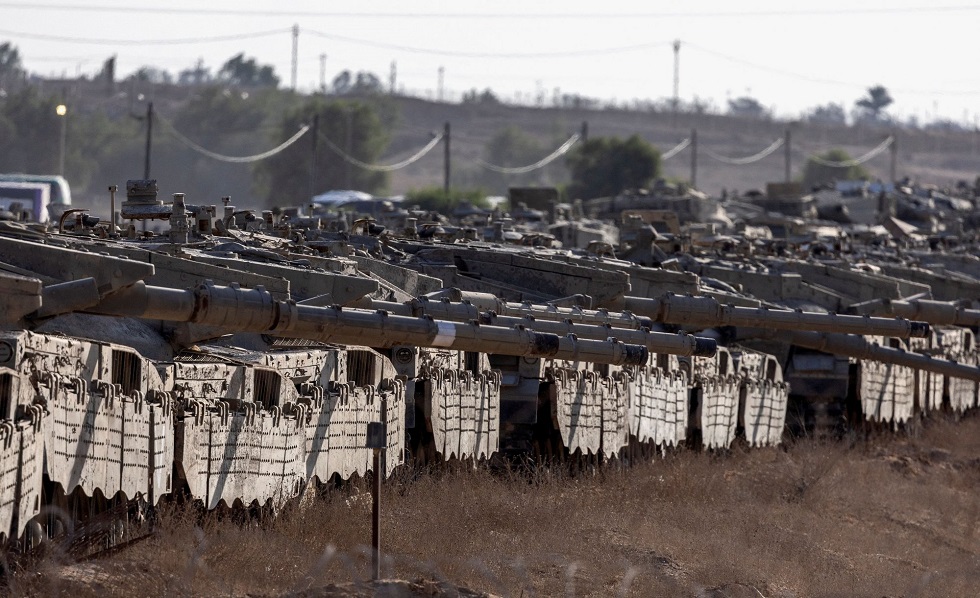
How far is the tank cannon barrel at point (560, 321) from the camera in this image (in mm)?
14711

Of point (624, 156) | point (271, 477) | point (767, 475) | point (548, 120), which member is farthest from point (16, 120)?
point (271, 477)

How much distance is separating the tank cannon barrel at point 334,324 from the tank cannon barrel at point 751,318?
11.8ft

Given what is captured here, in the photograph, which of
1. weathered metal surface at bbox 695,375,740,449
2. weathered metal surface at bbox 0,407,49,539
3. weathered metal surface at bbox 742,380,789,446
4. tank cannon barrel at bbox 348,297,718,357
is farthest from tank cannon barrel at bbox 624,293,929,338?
weathered metal surface at bbox 0,407,49,539


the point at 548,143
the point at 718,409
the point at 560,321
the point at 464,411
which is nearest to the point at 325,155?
the point at 548,143

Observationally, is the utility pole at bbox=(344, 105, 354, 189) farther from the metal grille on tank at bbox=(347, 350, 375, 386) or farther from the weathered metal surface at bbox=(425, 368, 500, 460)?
the metal grille on tank at bbox=(347, 350, 375, 386)

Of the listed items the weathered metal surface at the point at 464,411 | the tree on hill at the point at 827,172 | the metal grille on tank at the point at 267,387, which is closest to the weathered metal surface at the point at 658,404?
the weathered metal surface at the point at 464,411

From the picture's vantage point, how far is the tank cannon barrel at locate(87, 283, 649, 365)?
11820 millimetres

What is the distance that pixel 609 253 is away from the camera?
27.6m

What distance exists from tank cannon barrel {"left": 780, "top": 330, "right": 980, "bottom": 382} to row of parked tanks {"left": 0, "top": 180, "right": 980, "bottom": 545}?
3 centimetres

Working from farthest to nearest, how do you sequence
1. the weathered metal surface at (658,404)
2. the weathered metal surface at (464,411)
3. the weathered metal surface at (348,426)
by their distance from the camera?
the weathered metal surface at (658,404) < the weathered metal surface at (464,411) < the weathered metal surface at (348,426)

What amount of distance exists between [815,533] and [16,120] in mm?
68576

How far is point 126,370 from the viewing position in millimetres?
12023

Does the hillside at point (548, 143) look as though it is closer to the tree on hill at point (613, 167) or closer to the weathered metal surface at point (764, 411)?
the tree on hill at point (613, 167)

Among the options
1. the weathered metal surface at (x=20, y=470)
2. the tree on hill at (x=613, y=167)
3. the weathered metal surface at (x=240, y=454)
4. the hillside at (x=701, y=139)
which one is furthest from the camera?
the hillside at (x=701, y=139)
